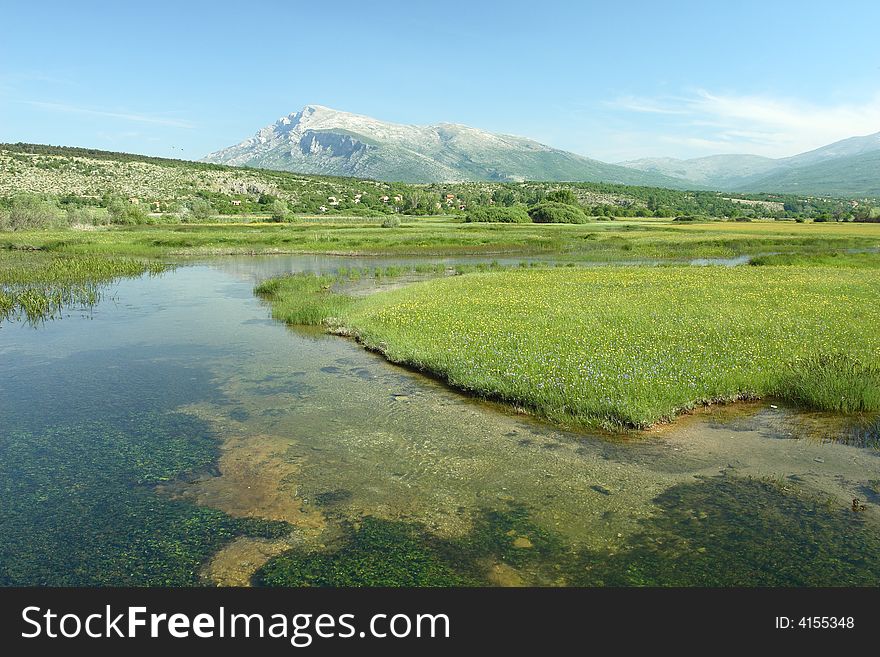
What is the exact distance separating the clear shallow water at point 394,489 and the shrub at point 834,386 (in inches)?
30.3

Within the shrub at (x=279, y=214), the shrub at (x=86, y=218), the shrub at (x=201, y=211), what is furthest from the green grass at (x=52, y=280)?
the shrub at (x=201, y=211)

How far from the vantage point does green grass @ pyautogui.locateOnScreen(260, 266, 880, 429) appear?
1494 centimetres

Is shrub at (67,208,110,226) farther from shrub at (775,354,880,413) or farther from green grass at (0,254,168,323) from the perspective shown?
shrub at (775,354,880,413)

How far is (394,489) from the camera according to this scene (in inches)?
431

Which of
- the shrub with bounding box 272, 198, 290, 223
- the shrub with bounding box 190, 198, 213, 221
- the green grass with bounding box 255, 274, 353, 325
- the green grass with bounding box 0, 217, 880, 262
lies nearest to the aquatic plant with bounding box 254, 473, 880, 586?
the green grass with bounding box 255, 274, 353, 325

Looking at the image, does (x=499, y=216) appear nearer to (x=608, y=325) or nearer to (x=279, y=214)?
(x=279, y=214)

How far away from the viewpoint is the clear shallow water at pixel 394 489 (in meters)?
8.47

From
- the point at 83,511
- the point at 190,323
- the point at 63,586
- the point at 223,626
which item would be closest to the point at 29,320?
the point at 190,323

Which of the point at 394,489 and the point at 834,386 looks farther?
the point at 834,386

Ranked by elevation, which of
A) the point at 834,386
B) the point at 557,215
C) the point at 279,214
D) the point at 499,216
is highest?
the point at 557,215

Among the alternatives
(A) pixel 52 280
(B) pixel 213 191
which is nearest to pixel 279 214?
(B) pixel 213 191

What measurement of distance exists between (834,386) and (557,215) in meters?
111

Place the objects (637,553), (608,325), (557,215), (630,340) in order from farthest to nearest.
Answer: (557,215) → (608,325) → (630,340) → (637,553)

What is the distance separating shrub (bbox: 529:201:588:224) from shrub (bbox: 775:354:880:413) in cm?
10757
